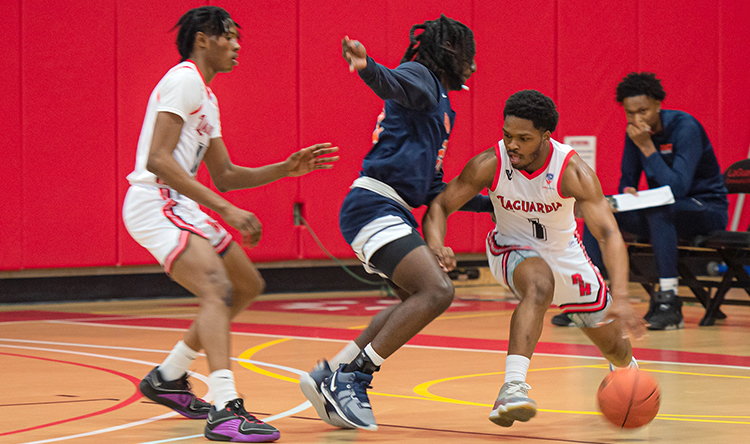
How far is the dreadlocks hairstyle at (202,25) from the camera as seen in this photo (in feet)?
13.7

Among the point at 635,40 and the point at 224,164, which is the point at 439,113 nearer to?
the point at 224,164

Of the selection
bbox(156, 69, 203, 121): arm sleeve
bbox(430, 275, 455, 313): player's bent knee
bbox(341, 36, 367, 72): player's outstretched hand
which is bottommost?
bbox(430, 275, 455, 313): player's bent knee

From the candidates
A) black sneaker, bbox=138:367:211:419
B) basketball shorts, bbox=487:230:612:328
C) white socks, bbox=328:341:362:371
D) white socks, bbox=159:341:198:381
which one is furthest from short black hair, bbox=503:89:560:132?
black sneaker, bbox=138:367:211:419

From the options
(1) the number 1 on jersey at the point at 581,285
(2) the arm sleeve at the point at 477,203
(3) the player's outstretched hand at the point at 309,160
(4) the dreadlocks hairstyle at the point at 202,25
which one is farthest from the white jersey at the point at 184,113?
(1) the number 1 on jersey at the point at 581,285

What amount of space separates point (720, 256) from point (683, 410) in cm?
379

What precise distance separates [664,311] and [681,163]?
1217 millimetres

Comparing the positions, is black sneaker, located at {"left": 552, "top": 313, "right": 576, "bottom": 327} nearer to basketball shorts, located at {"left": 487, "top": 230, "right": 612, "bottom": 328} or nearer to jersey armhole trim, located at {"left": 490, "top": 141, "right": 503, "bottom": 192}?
basketball shorts, located at {"left": 487, "top": 230, "right": 612, "bottom": 328}

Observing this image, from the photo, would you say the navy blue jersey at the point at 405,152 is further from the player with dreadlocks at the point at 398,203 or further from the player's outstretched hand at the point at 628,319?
the player's outstretched hand at the point at 628,319

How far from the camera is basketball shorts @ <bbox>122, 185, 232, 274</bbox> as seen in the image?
389 centimetres

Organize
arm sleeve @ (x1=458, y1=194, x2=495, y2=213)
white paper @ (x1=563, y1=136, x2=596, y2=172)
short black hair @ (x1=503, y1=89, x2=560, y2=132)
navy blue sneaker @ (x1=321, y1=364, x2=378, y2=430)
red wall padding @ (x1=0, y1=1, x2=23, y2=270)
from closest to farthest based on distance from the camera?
navy blue sneaker @ (x1=321, y1=364, x2=378, y2=430) → short black hair @ (x1=503, y1=89, x2=560, y2=132) → arm sleeve @ (x1=458, y1=194, x2=495, y2=213) → red wall padding @ (x1=0, y1=1, x2=23, y2=270) → white paper @ (x1=563, y1=136, x2=596, y2=172)

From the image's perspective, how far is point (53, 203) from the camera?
909 centimetres

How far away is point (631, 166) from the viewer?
7.96 m

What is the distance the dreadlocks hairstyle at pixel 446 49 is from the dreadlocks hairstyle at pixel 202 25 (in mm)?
888

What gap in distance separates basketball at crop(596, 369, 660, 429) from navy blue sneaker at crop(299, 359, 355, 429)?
3.50 feet
